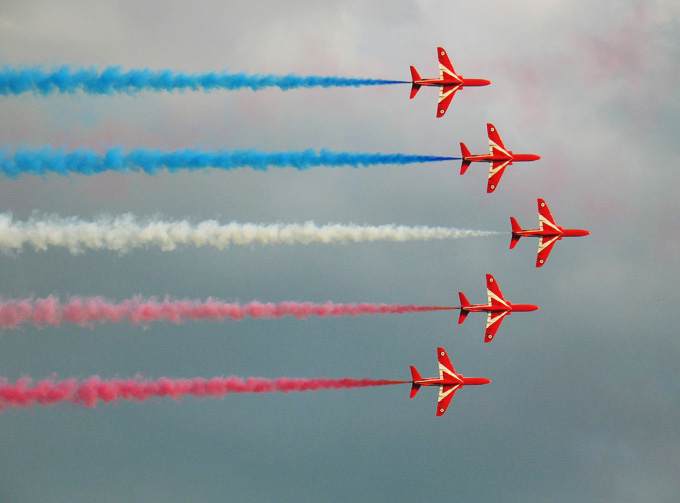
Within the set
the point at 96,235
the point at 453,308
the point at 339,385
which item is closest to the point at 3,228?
the point at 96,235

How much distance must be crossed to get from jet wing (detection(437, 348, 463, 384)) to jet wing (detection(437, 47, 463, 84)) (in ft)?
54.6

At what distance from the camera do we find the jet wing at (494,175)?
79812mm

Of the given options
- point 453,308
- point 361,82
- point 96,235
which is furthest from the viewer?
point 453,308

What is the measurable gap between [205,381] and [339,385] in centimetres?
789

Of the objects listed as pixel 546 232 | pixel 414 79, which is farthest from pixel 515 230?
pixel 414 79

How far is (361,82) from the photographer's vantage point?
228 feet

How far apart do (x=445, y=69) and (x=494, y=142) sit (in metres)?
6.40

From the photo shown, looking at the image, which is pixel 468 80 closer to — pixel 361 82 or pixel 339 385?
pixel 361 82

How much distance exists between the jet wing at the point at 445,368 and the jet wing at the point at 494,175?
10.4 metres

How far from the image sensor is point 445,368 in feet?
264

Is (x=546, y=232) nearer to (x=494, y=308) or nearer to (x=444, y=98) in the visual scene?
(x=494, y=308)

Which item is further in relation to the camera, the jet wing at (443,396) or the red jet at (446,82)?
the jet wing at (443,396)

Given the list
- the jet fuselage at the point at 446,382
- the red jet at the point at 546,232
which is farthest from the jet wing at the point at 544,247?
the jet fuselage at the point at 446,382

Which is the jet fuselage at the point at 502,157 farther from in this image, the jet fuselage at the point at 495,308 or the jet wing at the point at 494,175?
the jet fuselage at the point at 495,308
